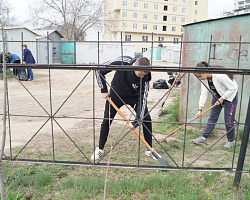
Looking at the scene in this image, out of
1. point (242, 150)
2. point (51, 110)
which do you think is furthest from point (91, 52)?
point (242, 150)

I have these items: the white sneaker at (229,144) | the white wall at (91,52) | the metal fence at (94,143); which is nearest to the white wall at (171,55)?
the white wall at (91,52)

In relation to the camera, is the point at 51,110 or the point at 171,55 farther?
the point at 171,55

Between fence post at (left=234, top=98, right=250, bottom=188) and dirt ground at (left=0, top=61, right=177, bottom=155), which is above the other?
fence post at (left=234, top=98, right=250, bottom=188)

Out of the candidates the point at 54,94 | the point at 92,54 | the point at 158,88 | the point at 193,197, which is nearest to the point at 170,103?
the point at 158,88

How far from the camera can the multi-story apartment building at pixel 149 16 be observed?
4238 cm

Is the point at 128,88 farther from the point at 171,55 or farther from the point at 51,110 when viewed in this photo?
the point at 171,55

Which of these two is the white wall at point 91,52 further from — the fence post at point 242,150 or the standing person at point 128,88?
the fence post at point 242,150

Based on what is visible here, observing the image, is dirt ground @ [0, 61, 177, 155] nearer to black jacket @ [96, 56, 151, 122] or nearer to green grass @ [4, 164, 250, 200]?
black jacket @ [96, 56, 151, 122]

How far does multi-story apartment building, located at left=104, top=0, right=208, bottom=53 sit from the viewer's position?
42.4m

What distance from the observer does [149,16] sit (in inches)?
1747

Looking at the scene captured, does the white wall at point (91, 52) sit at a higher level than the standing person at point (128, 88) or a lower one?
higher

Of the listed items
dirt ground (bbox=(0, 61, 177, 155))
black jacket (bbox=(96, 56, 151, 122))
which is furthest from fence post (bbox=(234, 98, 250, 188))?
Answer: dirt ground (bbox=(0, 61, 177, 155))

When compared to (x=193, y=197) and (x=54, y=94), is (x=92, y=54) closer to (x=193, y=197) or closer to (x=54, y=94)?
(x=54, y=94)

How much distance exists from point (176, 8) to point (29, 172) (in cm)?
4732
